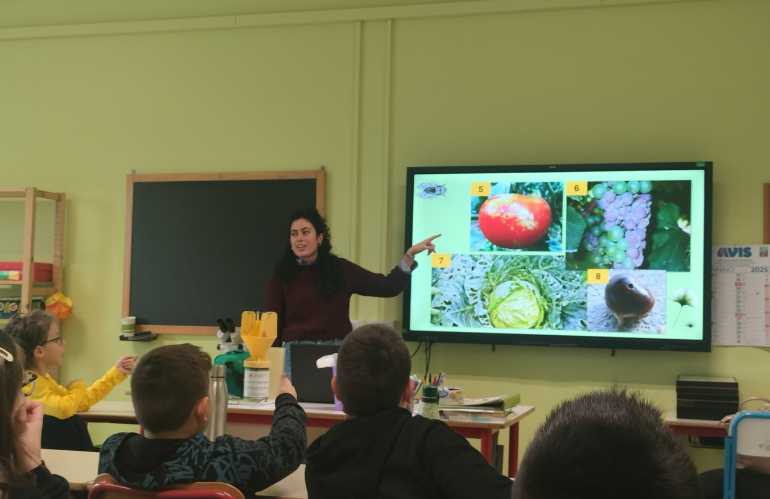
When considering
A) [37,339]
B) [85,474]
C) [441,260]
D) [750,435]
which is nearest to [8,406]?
[85,474]

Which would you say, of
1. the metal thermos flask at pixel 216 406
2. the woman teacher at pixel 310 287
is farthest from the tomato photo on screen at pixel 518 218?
the metal thermos flask at pixel 216 406

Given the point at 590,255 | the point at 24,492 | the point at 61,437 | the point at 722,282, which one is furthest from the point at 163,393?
the point at 722,282

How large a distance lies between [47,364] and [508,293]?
8.16 feet

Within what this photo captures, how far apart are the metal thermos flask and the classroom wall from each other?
8.11 ft

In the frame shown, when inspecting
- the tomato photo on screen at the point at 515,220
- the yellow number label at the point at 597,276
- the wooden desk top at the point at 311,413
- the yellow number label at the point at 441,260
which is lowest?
the wooden desk top at the point at 311,413

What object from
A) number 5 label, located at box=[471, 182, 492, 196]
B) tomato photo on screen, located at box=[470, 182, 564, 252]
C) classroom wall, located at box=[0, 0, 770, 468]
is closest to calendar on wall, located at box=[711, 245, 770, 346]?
classroom wall, located at box=[0, 0, 770, 468]

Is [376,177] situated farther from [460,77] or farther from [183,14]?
[183,14]

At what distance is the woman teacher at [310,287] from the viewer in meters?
4.10

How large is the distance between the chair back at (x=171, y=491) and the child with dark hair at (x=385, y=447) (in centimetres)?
24

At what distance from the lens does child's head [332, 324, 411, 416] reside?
6.23ft

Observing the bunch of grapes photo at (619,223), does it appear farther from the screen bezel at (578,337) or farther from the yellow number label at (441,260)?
the yellow number label at (441,260)

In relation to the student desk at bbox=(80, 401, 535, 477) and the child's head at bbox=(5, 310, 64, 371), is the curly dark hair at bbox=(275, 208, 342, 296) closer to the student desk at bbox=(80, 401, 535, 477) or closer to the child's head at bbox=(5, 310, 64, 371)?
the student desk at bbox=(80, 401, 535, 477)

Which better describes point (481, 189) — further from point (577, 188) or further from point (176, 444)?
point (176, 444)

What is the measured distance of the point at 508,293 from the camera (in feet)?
15.2
